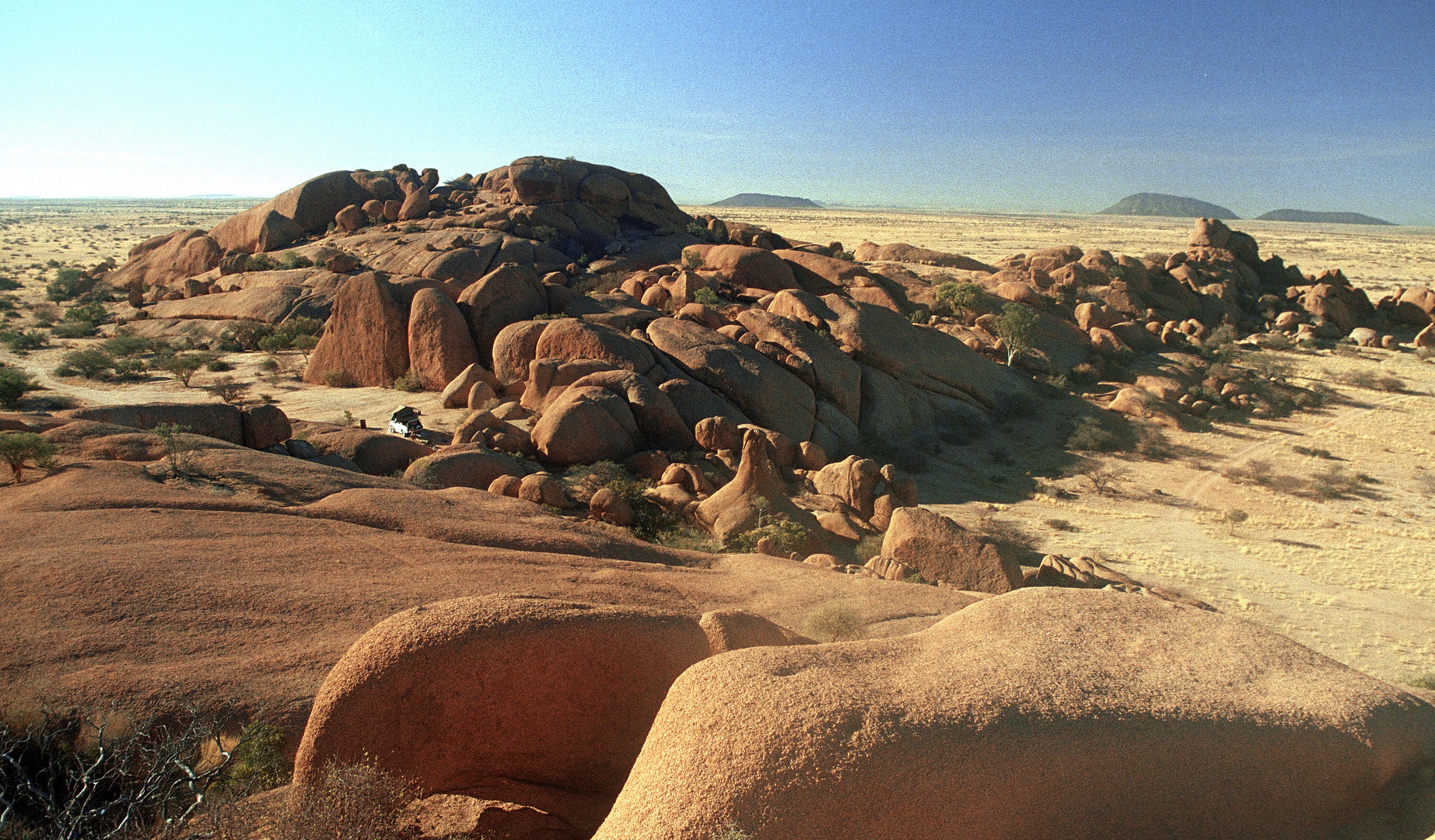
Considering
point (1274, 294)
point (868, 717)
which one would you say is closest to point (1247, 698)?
point (868, 717)

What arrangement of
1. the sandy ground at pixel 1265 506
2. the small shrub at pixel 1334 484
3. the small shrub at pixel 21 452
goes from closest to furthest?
the small shrub at pixel 21 452 < the sandy ground at pixel 1265 506 < the small shrub at pixel 1334 484

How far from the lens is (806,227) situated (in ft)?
320

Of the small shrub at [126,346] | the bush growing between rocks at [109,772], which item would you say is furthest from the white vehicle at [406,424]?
the small shrub at [126,346]

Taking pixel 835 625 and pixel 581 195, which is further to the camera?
pixel 581 195

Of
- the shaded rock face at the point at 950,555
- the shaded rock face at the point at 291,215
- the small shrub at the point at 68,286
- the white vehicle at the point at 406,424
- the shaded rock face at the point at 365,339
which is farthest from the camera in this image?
the shaded rock face at the point at 291,215

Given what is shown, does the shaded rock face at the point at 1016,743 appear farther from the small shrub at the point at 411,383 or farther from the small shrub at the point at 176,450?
the small shrub at the point at 411,383

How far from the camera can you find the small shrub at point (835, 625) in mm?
7148

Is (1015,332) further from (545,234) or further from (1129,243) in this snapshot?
(1129,243)

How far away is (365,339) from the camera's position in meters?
21.0

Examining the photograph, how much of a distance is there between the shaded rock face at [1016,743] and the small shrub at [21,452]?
30.4ft

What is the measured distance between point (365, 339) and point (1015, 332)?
20.7 metres

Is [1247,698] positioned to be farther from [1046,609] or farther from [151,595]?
[151,595]

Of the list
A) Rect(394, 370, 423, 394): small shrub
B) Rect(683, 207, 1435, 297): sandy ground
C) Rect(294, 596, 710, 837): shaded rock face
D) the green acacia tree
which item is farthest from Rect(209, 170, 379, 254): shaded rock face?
Rect(683, 207, 1435, 297): sandy ground

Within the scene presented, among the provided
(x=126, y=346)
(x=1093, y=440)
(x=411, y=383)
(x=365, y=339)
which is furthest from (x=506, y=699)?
(x=126, y=346)
